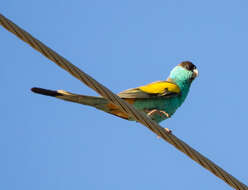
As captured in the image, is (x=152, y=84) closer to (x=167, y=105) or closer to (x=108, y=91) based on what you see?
(x=167, y=105)

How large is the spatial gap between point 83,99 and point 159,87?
5.50 feet

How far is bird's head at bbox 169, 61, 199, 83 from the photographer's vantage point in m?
8.31

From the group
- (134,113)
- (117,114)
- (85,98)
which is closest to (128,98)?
(117,114)

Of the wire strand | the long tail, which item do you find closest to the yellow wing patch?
the long tail

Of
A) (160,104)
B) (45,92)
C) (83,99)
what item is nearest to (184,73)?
(160,104)

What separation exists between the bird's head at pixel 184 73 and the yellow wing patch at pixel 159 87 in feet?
1.30

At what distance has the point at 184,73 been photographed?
8.42 meters

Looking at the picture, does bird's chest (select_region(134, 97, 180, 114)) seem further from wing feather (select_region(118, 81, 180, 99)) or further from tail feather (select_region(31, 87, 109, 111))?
tail feather (select_region(31, 87, 109, 111))

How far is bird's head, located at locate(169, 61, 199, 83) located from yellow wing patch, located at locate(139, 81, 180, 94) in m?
0.40

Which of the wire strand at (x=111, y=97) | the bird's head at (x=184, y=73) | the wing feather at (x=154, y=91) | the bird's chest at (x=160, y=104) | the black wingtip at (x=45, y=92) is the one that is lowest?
the wire strand at (x=111, y=97)

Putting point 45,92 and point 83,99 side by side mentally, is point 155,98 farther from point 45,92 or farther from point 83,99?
point 45,92

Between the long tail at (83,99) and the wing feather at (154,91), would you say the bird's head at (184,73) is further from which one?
the long tail at (83,99)

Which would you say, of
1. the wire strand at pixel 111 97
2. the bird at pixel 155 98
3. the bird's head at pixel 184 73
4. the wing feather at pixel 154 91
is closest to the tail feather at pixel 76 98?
the bird at pixel 155 98

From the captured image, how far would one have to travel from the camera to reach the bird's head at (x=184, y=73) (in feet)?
27.3
